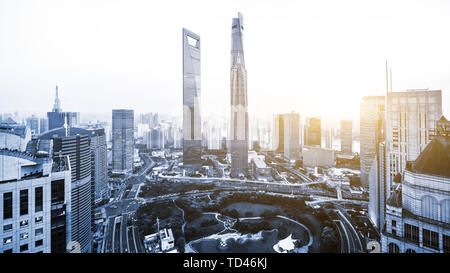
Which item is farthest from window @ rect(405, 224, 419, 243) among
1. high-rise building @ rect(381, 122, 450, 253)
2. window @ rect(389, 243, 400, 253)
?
window @ rect(389, 243, 400, 253)

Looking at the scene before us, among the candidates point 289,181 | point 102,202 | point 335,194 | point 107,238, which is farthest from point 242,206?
point 102,202

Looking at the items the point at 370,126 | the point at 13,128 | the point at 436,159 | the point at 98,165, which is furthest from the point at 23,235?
the point at 370,126

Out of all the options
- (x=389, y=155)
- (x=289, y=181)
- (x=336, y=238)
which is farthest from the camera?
(x=289, y=181)

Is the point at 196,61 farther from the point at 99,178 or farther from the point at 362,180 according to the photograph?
the point at 362,180

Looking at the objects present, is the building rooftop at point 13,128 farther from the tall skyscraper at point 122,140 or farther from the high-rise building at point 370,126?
the tall skyscraper at point 122,140

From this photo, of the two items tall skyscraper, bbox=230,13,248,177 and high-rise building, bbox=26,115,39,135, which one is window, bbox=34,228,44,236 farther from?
tall skyscraper, bbox=230,13,248,177
